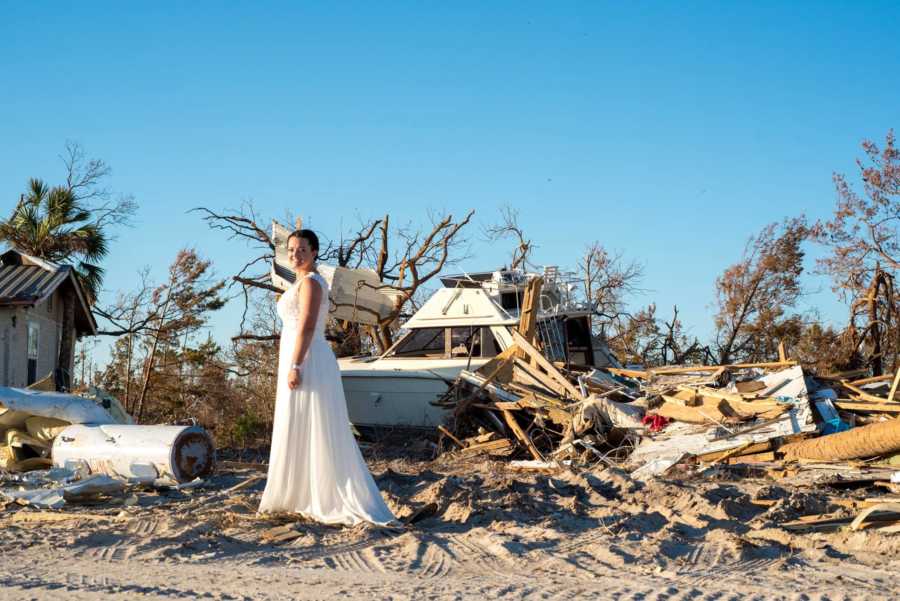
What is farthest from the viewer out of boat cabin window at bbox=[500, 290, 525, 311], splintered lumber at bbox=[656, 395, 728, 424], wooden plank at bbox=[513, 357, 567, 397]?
boat cabin window at bbox=[500, 290, 525, 311]

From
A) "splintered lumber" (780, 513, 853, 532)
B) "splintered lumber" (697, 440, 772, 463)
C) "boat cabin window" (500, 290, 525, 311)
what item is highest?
"boat cabin window" (500, 290, 525, 311)

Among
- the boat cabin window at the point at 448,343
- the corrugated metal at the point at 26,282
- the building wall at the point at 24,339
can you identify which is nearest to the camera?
the boat cabin window at the point at 448,343

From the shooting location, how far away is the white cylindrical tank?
889 centimetres

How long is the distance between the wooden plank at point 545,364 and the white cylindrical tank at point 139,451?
5.34 meters

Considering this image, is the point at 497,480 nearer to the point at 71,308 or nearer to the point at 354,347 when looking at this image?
the point at 354,347

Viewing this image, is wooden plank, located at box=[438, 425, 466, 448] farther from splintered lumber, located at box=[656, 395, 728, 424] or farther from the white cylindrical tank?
the white cylindrical tank

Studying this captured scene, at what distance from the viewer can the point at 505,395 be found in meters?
13.0

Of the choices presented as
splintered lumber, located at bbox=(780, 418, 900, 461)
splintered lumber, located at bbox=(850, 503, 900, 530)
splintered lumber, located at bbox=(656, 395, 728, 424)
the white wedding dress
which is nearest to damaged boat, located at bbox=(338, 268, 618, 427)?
splintered lumber, located at bbox=(656, 395, 728, 424)

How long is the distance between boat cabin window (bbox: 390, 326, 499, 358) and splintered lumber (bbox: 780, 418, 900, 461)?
18.6 feet

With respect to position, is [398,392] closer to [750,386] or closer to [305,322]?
[750,386]

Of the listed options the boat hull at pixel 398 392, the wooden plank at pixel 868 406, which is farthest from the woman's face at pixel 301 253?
the wooden plank at pixel 868 406

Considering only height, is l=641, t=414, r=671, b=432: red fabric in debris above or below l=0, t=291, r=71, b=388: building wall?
below

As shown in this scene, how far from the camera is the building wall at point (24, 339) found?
1730 centimetres

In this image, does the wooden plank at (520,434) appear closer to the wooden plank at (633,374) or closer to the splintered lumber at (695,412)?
the splintered lumber at (695,412)
